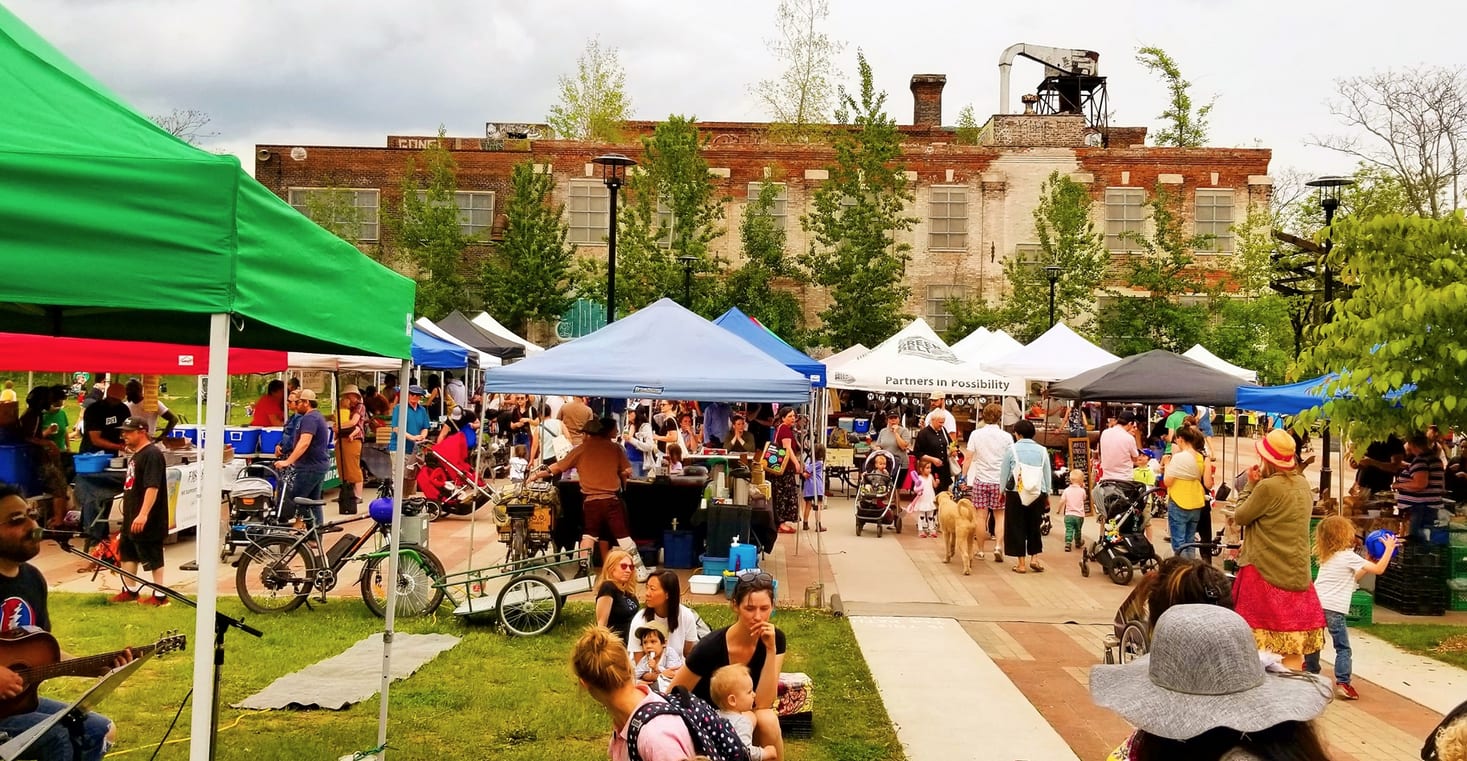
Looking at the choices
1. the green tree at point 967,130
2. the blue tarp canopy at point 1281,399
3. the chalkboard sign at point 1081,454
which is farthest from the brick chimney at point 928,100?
the blue tarp canopy at point 1281,399

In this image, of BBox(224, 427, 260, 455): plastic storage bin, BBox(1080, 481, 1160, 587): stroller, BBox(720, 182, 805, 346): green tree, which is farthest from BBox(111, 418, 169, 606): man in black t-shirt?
BBox(720, 182, 805, 346): green tree

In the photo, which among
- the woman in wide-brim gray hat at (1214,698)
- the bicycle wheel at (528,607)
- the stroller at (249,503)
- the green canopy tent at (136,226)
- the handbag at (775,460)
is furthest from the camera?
the handbag at (775,460)

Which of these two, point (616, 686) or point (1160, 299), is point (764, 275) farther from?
point (616, 686)

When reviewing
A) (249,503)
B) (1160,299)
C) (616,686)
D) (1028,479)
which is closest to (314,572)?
(249,503)

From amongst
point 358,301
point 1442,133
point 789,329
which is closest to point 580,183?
point 789,329

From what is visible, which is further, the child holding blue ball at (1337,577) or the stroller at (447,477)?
the stroller at (447,477)

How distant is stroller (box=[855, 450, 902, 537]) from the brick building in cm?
2412

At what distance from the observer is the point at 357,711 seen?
757cm

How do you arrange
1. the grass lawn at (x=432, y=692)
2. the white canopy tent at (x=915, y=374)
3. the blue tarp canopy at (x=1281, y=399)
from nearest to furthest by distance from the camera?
1. the grass lawn at (x=432, y=692)
2. the blue tarp canopy at (x=1281, y=399)
3. the white canopy tent at (x=915, y=374)

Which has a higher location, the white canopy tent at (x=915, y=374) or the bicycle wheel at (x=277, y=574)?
the white canopy tent at (x=915, y=374)

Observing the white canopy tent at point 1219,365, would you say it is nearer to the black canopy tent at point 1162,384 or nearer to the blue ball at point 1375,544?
the black canopy tent at point 1162,384

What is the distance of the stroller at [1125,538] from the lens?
43.5 ft

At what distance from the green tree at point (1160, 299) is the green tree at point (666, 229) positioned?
1303 cm

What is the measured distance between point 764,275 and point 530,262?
7662 mm
